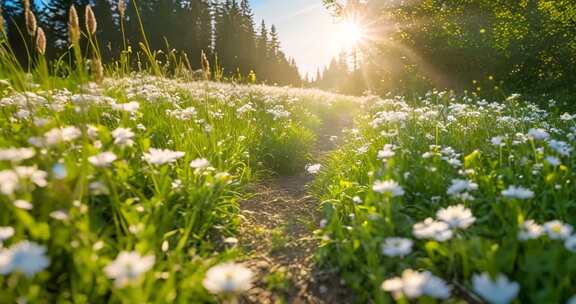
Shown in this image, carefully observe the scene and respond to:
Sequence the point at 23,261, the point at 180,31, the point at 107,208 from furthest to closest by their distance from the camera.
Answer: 1. the point at 180,31
2. the point at 107,208
3. the point at 23,261

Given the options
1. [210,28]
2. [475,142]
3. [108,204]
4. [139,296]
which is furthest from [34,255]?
[210,28]

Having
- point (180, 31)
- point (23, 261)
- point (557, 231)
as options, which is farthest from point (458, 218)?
point (180, 31)

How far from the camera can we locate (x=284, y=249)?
262 cm

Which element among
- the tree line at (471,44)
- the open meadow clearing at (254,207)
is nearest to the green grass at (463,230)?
the open meadow clearing at (254,207)

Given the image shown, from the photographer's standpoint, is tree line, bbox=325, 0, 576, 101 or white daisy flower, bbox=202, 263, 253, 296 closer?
white daisy flower, bbox=202, 263, 253, 296

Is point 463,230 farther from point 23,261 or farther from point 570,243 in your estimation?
point 23,261

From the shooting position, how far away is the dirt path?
2076 mm

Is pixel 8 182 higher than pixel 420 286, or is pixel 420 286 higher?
pixel 8 182

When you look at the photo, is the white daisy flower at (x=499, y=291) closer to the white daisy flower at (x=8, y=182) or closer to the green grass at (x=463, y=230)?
the green grass at (x=463, y=230)

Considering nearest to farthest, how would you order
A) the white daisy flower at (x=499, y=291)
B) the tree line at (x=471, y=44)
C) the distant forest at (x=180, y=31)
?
1. the white daisy flower at (x=499, y=291)
2. the tree line at (x=471, y=44)
3. the distant forest at (x=180, y=31)

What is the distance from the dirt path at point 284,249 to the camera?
208cm

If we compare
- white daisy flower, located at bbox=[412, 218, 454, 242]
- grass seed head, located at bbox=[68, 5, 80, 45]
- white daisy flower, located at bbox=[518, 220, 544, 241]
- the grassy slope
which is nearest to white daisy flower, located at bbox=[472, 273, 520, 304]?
white daisy flower, located at bbox=[412, 218, 454, 242]

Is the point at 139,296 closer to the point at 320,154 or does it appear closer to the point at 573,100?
the point at 320,154

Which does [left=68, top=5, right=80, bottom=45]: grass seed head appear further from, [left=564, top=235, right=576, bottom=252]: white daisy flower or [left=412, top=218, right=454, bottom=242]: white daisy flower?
[left=564, top=235, right=576, bottom=252]: white daisy flower
